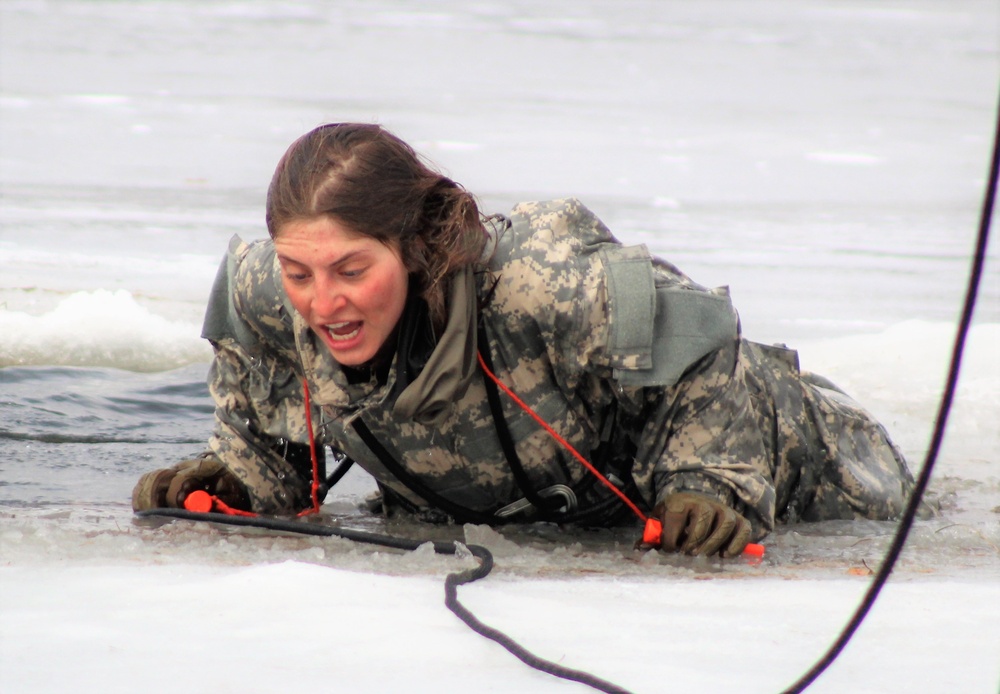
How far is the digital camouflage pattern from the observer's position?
284 centimetres

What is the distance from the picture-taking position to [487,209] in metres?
7.31

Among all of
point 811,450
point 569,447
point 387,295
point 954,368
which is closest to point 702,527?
point 569,447

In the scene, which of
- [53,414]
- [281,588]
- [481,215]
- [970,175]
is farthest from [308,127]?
[281,588]

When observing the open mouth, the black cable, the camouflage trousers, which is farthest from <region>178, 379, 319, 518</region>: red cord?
the black cable

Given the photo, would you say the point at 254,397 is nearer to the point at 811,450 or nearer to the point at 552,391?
the point at 552,391

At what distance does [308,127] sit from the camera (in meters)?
10.2

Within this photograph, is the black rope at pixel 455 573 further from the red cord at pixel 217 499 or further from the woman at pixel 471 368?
the woman at pixel 471 368

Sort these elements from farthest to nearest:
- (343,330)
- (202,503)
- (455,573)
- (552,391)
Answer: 1. (202,503)
2. (552,391)
3. (343,330)
4. (455,573)

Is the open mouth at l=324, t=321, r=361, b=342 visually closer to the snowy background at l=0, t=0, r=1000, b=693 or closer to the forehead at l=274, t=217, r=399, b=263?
the forehead at l=274, t=217, r=399, b=263

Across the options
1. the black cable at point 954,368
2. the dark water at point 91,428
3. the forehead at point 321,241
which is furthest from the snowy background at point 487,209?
the forehead at point 321,241

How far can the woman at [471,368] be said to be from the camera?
2.64 meters

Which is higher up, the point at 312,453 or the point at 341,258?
the point at 341,258

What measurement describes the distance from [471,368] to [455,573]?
499 millimetres

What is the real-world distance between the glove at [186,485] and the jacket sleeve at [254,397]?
0.03 metres
